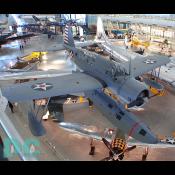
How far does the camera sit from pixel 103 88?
11.8m

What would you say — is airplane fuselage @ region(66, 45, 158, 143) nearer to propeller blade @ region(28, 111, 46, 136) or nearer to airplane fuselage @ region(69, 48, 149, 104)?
airplane fuselage @ region(69, 48, 149, 104)

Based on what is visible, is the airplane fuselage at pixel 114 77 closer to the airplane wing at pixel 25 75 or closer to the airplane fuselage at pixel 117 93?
the airplane fuselage at pixel 117 93

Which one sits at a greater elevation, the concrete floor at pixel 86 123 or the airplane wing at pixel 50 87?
the airplane wing at pixel 50 87

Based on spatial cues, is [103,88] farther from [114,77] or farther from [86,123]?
[86,123]

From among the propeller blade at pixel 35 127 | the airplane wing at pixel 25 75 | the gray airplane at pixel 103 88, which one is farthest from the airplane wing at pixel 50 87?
the airplane wing at pixel 25 75

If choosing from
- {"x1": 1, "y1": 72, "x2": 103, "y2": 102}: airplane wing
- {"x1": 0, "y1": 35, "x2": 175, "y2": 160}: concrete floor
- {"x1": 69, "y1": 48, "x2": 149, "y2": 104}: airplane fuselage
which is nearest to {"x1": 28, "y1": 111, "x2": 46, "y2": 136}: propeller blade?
{"x1": 0, "y1": 35, "x2": 175, "y2": 160}: concrete floor

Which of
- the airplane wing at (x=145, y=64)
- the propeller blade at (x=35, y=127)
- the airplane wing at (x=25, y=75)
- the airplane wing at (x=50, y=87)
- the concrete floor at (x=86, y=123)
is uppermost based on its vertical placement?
the airplane wing at (x=145, y=64)

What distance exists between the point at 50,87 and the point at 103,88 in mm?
2851

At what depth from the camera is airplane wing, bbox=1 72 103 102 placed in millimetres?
10227

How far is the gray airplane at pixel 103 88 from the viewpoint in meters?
9.80

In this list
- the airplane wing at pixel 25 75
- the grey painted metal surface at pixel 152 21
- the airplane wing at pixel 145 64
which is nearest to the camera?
the airplane wing at pixel 145 64
